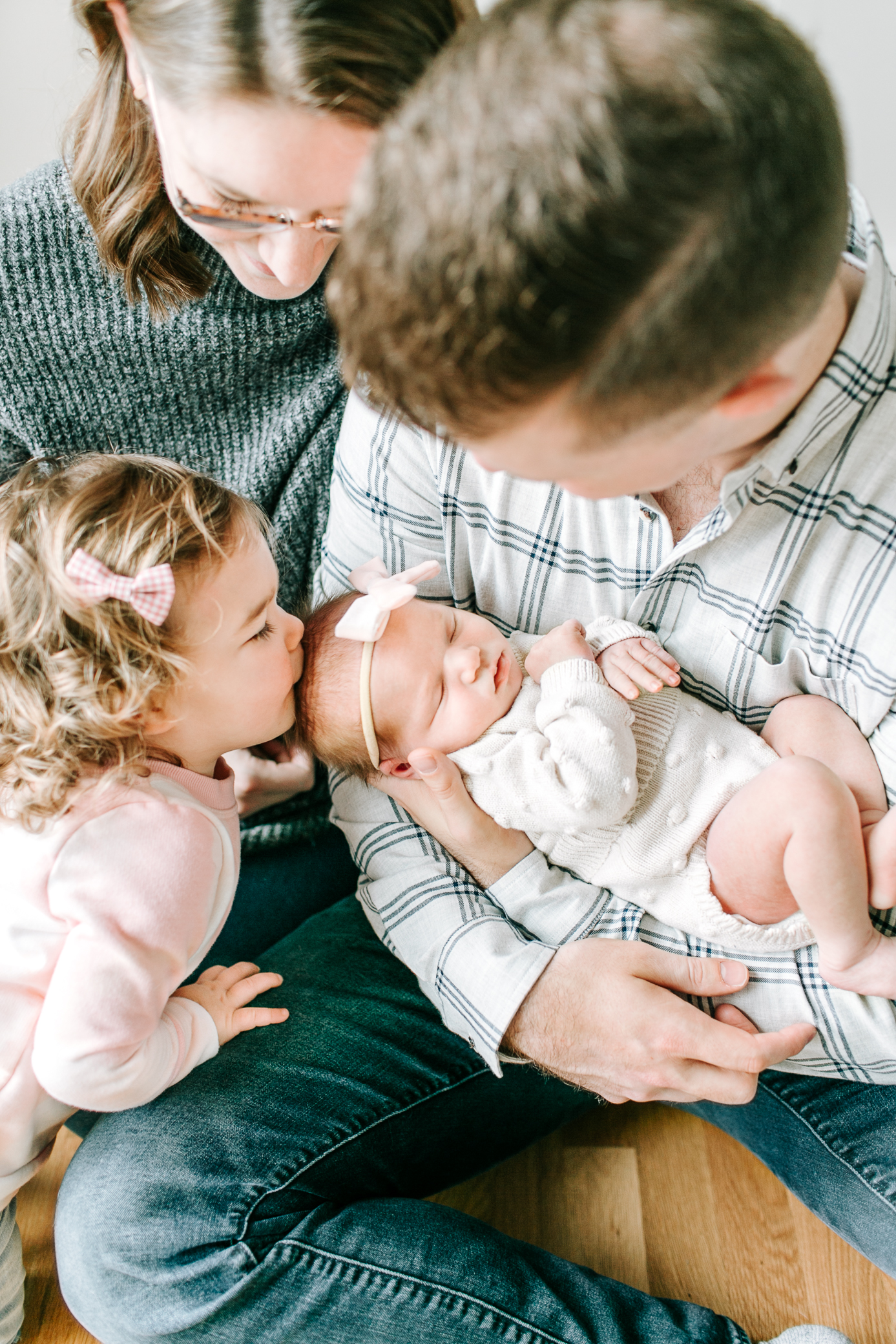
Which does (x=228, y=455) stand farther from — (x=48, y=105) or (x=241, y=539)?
(x=48, y=105)

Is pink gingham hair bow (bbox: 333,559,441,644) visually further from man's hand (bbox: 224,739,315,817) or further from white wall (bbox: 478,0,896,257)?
white wall (bbox: 478,0,896,257)

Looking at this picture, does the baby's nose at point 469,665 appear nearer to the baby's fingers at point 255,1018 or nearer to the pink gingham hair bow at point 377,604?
the pink gingham hair bow at point 377,604

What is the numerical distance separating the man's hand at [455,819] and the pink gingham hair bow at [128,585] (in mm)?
316

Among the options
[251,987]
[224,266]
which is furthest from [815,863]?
[224,266]

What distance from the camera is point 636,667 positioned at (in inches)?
41.1

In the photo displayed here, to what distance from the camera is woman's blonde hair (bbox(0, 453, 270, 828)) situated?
0.96 metres

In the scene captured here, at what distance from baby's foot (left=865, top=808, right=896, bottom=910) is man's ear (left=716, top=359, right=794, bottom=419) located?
0.46 m


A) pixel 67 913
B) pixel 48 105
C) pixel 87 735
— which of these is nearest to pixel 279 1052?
pixel 67 913

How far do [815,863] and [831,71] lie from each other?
1203mm

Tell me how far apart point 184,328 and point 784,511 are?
76cm

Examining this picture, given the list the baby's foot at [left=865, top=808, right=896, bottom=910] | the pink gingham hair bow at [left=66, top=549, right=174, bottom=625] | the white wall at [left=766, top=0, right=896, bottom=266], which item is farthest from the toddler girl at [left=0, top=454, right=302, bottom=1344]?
the white wall at [left=766, top=0, right=896, bottom=266]

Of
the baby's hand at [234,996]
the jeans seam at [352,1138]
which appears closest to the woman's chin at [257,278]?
the baby's hand at [234,996]

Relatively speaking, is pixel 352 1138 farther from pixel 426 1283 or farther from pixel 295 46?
pixel 295 46

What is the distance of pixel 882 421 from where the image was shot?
0.88 meters
